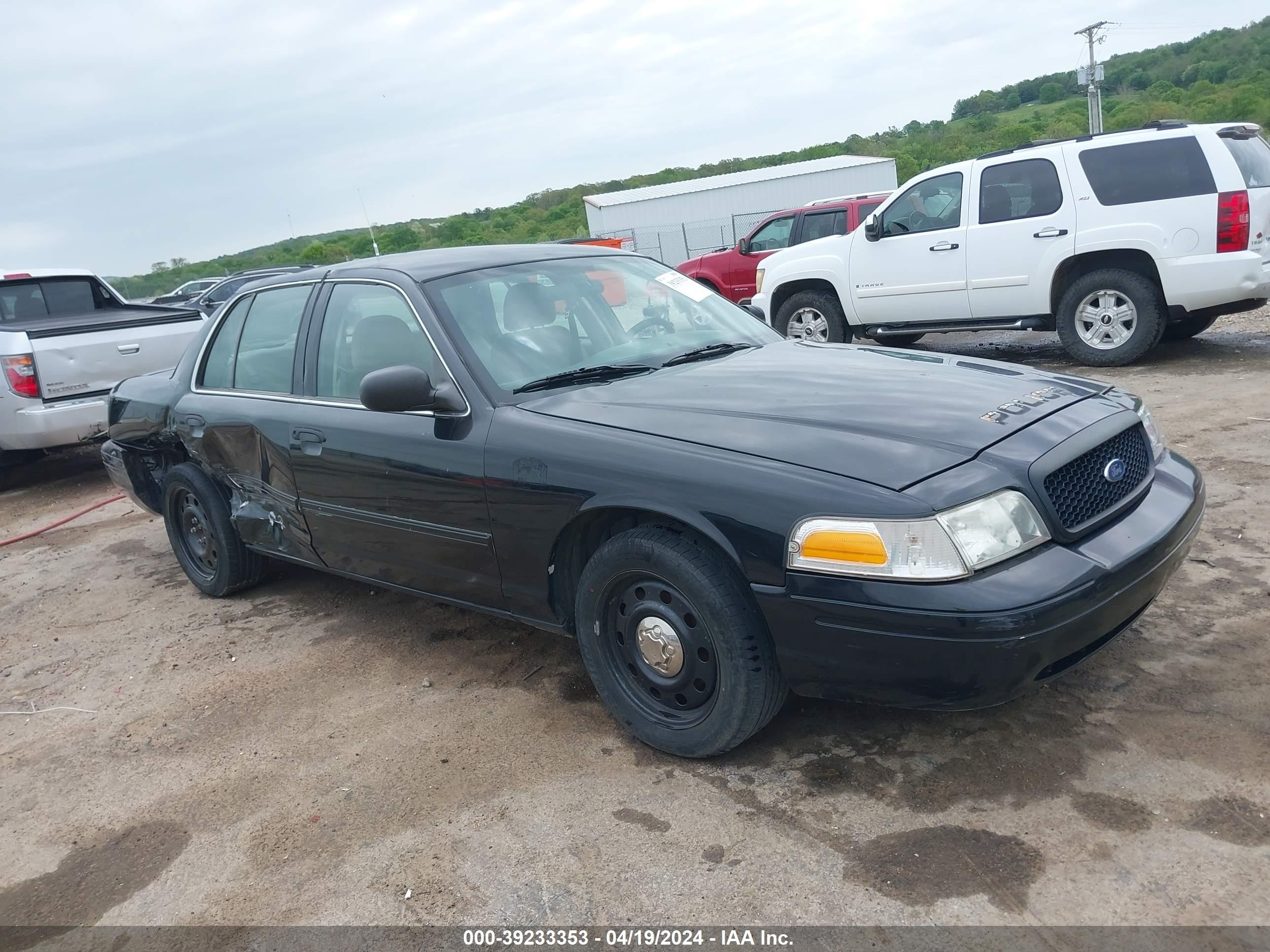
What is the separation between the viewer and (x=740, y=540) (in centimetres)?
265

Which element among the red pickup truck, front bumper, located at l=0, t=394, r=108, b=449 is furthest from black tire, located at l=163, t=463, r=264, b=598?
the red pickup truck

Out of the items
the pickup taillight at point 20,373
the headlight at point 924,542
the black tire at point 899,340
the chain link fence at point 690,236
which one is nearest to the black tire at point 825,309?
the black tire at point 899,340

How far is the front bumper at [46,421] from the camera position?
7383 millimetres

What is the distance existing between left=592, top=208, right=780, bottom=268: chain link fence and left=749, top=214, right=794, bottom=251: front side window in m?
19.1

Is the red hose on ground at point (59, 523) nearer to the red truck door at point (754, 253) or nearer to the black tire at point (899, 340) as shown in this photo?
the black tire at point (899, 340)

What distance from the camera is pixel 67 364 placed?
7.50m

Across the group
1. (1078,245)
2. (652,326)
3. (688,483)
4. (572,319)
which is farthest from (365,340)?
(1078,245)

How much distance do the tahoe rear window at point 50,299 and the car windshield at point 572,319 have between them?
22.1 feet

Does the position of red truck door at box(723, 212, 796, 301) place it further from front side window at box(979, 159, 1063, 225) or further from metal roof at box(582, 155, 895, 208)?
metal roof at box(582, 155, 895, 208)

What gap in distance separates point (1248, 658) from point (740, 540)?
6.13 ft

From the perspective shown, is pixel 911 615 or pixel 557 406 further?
pixel 557 406

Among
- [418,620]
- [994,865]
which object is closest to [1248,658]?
[994,865]

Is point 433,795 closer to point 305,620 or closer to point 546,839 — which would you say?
point 546,839

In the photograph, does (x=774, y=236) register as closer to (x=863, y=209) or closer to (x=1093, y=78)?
(x=863, y=209)
